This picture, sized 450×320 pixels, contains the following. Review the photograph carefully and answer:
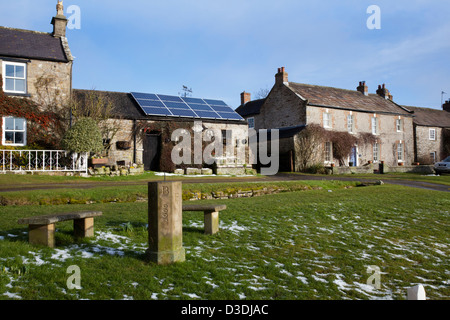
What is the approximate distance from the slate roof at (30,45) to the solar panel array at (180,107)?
607cm

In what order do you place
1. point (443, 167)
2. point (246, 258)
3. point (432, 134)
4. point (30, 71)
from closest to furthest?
point (246, 258)
point (30, 71)
point (443, 167)
point (432, 134)

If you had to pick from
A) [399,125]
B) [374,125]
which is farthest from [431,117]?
[374,125]

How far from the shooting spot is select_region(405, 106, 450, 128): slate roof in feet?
130

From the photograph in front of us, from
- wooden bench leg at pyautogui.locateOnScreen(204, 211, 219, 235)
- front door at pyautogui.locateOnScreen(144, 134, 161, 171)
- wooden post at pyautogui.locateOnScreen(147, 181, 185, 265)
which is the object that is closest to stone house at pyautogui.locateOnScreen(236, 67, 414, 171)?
front door at pyautogui.locateOnScreen(144, 134, 161, 171)

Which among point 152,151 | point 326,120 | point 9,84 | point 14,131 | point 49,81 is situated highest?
point 49,81

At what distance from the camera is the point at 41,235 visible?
5.43 meters

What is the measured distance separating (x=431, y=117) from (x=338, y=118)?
18.1 meters

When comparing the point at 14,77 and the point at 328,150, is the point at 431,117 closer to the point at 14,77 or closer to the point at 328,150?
the point at 328,150

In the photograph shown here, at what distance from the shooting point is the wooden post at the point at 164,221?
499cm

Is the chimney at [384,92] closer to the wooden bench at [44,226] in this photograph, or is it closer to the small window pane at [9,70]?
the small window pane at [9,70]

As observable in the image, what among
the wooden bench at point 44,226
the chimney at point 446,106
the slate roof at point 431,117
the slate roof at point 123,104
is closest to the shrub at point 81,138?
the slate roof at point 123,104

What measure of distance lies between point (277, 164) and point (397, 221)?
20.9 m
